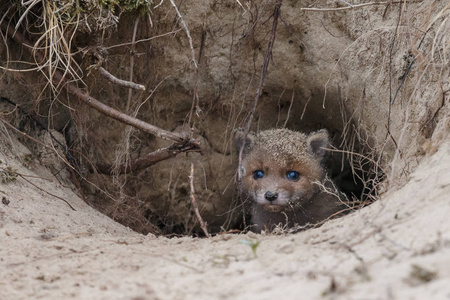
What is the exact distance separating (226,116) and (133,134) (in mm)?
1161

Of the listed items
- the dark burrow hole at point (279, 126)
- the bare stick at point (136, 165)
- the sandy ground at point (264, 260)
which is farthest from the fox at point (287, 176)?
the sandy ground at point (264, 260)

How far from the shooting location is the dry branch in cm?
406

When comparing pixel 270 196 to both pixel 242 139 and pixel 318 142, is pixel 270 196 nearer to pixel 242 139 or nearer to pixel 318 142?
pixel 242 139

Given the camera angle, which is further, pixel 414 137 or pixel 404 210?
pixel 414 137

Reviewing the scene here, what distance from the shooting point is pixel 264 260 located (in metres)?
2.50

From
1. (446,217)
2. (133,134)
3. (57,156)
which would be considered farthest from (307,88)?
(446,217)

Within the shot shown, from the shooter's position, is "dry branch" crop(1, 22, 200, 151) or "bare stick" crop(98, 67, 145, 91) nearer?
"bare stick" crop(98, 67, 145, 91)

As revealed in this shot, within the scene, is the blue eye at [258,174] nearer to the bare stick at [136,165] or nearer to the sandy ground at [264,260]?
the bare stick at [136,165]

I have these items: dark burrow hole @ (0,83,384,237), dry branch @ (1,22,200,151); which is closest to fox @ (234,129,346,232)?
dark burrow hole @ (0,83,384,237)

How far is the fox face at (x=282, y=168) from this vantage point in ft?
16.6

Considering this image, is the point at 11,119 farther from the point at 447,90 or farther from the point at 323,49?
the point at 447,90

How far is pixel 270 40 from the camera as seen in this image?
470cm

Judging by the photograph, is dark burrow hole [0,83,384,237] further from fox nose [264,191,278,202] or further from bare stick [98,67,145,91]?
bare stick [98,67,145,91]

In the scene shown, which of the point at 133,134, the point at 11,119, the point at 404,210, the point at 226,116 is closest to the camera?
the point at 404,210
